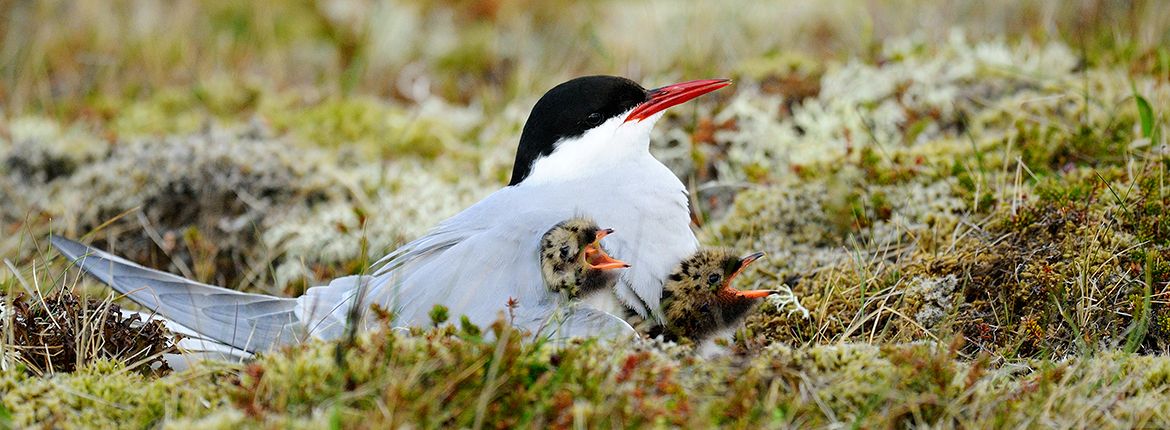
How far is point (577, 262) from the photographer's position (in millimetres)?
2928

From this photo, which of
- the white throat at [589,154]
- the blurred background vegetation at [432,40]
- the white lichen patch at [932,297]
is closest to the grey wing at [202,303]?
the white throat at [589,154]

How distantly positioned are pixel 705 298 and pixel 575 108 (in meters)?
0.82

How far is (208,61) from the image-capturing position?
22.3ft

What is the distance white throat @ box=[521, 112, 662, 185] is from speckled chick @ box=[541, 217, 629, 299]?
0.52 m

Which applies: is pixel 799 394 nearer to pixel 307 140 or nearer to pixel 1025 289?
pixel 1025 289

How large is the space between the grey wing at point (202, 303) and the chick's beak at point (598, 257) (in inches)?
33.2

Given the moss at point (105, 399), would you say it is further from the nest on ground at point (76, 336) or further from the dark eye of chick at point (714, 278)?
the dark eye of chick at point (714, 278)

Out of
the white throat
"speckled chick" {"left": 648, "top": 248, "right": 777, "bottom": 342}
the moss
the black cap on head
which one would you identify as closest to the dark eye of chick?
"speckled chick" {"left": 648, "top": 248, "right": 777, "bottom": 342}

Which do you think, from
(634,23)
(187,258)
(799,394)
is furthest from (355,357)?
(634,23)

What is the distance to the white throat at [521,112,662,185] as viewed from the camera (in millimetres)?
3498

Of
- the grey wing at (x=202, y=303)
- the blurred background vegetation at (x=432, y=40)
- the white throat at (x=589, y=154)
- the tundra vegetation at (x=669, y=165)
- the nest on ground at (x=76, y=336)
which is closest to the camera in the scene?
the tundra vegetation at (x=669, y=165)

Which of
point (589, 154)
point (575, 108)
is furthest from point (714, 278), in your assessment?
point (575, 108)

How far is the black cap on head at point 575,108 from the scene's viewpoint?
3.50m

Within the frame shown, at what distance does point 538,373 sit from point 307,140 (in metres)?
3.54
